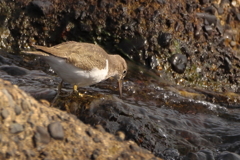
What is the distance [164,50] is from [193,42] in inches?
33.9

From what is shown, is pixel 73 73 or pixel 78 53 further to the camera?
pixel 78 53

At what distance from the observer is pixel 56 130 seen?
4070mm

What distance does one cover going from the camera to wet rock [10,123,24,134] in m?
3.79

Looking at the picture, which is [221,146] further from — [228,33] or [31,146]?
[228,33]

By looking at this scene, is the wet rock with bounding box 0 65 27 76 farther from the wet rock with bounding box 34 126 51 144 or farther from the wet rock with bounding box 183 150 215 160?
the wet rock with bounding box 34 126 51 144

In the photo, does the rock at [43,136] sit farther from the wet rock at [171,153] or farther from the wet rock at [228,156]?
the wet rock at [228,156]

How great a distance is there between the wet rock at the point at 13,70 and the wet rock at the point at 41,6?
214 cm

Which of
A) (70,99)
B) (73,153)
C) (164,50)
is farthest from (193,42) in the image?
(73,153)

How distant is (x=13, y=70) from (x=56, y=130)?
13.2 ft

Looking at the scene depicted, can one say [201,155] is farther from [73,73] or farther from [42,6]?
[42,6]

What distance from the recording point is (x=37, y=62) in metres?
8.92

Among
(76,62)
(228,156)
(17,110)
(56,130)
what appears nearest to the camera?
(17,110)

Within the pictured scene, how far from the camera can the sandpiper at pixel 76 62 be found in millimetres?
6020

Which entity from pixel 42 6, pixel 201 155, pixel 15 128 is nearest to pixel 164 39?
pixel 42 6
